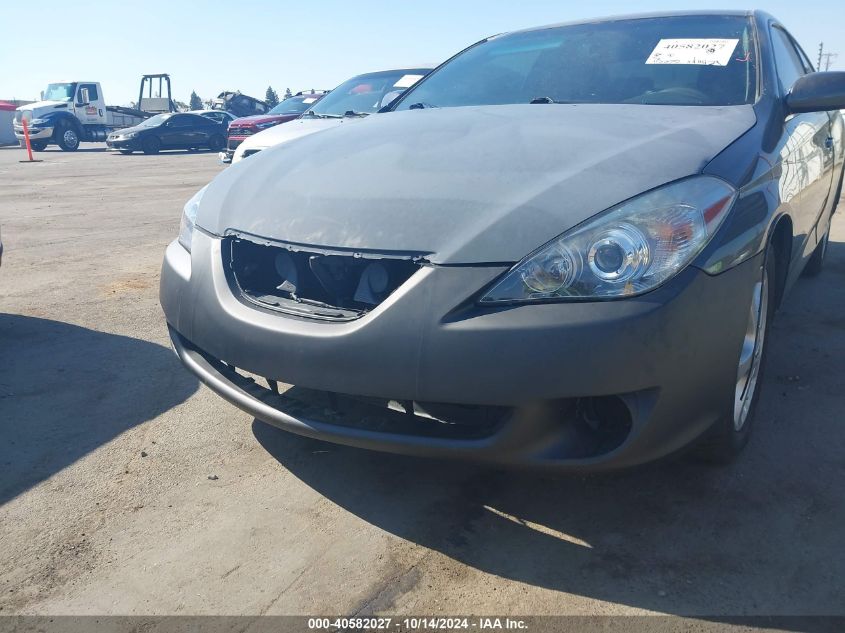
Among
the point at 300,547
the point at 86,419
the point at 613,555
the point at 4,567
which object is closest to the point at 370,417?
the point at 300,547

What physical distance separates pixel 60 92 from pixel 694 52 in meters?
27.3

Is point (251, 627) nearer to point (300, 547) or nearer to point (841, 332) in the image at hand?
point (300, 547)

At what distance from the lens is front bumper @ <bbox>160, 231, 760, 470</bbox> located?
1.75m

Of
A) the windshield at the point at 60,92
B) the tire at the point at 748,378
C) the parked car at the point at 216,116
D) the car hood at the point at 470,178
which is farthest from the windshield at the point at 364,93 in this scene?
the windshield at the point at 60,92

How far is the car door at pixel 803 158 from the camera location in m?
2.67

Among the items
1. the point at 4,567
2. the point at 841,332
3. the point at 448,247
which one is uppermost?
the point at 448,247

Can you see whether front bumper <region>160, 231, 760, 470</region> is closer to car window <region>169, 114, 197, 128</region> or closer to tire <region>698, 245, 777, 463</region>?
tire <region>698, 245, 777, 463</region>

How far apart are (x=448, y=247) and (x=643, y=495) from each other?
3.37 ft

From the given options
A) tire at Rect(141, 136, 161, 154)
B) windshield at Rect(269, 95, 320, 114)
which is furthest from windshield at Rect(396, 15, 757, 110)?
tire at Rect(141, 136, 161, 154)

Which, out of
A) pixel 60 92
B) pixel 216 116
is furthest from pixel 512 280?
pixel 60 92

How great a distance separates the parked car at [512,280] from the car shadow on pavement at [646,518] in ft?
0.68

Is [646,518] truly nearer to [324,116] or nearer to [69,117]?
[324,116]

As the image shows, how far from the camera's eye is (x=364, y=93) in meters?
7.58

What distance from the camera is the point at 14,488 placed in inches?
94.9
